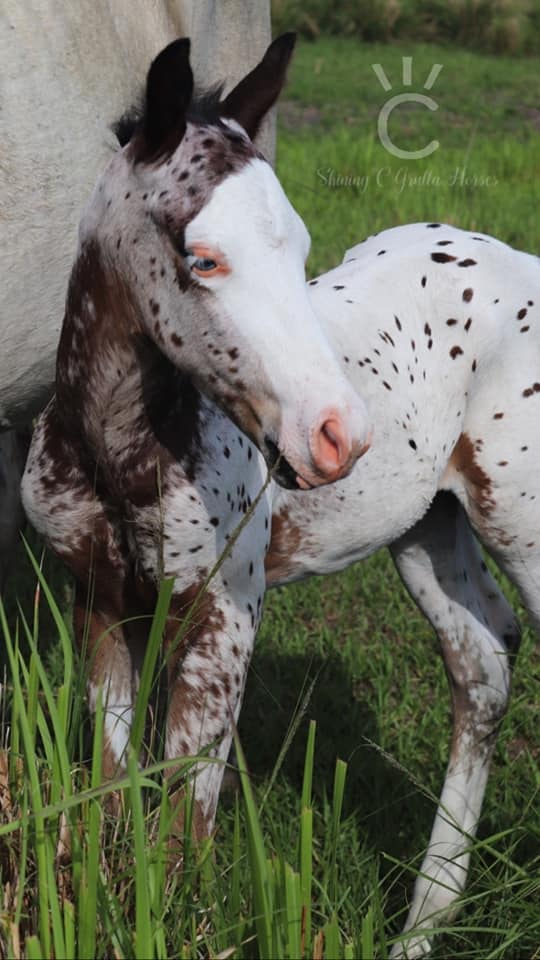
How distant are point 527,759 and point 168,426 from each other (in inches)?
67.6

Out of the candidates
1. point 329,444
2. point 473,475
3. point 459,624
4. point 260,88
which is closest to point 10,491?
point 459,624

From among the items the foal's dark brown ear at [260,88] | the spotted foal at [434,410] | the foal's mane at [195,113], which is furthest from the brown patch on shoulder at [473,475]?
the foal's mane at [195,113]

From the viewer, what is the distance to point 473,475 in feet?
10.8

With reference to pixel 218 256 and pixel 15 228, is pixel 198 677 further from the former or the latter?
pixel 15 228

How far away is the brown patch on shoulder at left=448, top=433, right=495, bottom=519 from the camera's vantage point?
326 centimetres

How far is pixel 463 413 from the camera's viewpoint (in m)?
3.27

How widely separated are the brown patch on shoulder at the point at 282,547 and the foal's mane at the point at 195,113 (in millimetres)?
922

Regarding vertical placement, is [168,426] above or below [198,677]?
above

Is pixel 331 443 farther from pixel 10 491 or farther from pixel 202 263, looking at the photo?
pixel 10 491

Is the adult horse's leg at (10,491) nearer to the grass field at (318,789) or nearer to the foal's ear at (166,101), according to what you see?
the grass field at (318,789)

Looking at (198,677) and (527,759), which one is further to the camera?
(527,759)

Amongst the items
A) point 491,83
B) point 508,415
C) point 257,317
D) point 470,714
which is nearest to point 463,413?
point 508,415

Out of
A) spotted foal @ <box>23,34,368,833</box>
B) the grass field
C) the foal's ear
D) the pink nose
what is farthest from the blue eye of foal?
the grass field

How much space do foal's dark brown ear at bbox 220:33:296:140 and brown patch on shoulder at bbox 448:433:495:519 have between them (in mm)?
992
